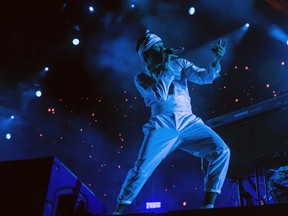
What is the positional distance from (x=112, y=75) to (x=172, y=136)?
6.92m

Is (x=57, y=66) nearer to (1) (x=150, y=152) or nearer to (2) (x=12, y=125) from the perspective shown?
(2) (x=12, y=125)

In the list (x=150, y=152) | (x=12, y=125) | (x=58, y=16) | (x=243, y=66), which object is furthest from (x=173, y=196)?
(x=150, y=152)

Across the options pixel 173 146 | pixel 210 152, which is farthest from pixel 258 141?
pixel 173 146

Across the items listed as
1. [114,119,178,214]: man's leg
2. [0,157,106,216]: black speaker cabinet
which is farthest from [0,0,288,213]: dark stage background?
[0,157,106,216]: black speaker cabinet

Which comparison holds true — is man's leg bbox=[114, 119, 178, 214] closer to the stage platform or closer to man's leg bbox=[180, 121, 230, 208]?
man's leg bbox=[180, 121, 230, 208]

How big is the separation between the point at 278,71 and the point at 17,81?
7.09 meters

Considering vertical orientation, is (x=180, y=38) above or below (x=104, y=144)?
above

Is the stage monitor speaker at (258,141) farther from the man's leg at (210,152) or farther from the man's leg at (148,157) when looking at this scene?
the man's leg at (148,157)

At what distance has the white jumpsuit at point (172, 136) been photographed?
13.4 feet

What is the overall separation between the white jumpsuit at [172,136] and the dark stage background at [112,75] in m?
4.57

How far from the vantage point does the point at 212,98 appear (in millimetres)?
10242

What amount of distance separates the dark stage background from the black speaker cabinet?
622 cm

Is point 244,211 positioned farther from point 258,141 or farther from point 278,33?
point 278,33

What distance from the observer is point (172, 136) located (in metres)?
4.29
